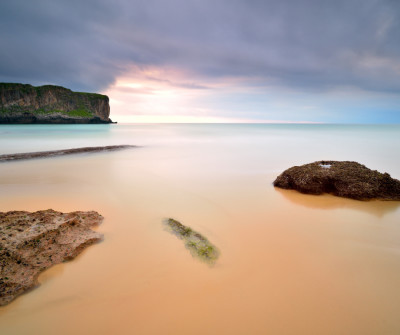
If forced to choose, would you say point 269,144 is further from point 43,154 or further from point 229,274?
point 229,274

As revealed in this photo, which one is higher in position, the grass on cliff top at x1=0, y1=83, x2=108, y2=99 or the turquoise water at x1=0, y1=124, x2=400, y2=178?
the grass on cliff top at x1=0, y1=83, x2=108, y2=99

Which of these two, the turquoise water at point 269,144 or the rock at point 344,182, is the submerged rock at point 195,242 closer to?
the rock at point 344,182

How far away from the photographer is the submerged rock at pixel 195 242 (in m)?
2.89

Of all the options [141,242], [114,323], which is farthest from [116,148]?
[114,323]

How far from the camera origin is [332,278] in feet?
8.25

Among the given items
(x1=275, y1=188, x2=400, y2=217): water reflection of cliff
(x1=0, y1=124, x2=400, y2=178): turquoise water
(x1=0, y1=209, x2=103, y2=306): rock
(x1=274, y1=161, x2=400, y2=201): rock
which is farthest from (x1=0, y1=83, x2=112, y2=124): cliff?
(x1=275, y1=188, x2=400, y2=217): water reflection of cliff

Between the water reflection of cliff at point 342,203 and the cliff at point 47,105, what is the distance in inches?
3728

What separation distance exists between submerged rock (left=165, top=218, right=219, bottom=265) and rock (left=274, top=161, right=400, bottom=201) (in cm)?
340

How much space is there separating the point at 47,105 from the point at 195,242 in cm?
9884

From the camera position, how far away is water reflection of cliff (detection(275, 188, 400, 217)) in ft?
14.8

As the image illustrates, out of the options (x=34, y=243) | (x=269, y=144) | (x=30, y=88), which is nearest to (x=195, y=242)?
(x=34, y=243)

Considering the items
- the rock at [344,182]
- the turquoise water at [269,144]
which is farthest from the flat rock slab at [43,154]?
the rock at [344,182]

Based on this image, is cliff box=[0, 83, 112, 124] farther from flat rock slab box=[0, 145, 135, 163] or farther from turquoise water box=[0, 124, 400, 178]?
flat rock slab box=[0, 145, 135, 163]

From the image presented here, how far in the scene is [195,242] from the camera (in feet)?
10.5
